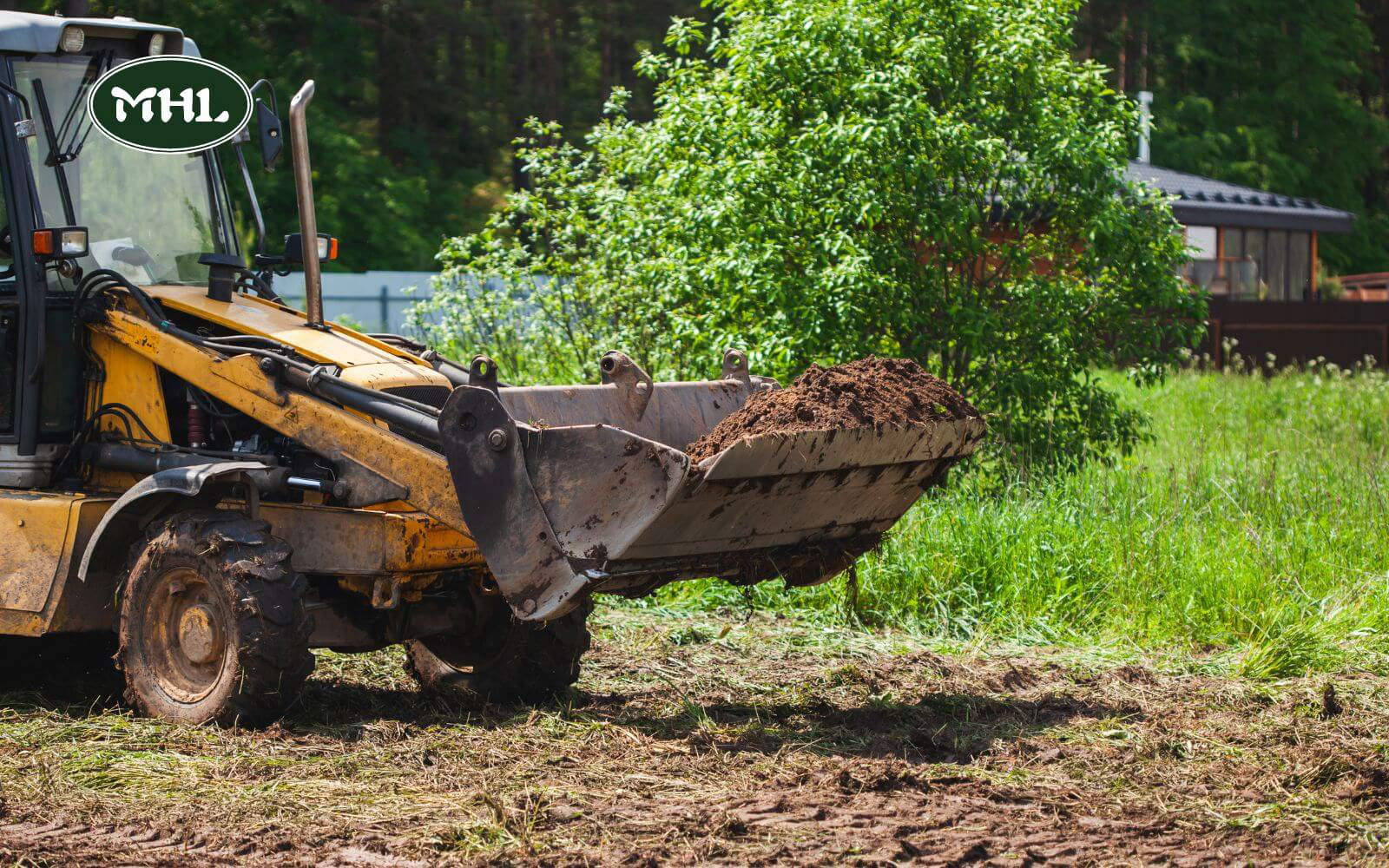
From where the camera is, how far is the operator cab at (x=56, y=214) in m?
6.70

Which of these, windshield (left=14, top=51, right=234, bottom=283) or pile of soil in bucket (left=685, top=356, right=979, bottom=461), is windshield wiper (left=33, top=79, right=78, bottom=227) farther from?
pile of soil in bucket (left=685, top=356, right=979, bottom=461)

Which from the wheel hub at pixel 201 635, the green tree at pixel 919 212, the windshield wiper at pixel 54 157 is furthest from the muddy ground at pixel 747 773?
the green tree at pixel 919 212

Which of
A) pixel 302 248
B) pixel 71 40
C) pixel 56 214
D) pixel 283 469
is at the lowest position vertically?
pixel 283 469

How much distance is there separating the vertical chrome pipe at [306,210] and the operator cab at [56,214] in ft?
2.48

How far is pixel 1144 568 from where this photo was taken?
8734mm

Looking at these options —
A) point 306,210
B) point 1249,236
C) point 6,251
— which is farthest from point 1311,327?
point 6,251

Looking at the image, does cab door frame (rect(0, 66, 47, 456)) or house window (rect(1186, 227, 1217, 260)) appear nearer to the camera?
cab door frame (rect(0, 66, 47, 456))

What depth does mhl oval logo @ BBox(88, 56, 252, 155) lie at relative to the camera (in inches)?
280

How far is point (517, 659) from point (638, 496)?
63.9 inches

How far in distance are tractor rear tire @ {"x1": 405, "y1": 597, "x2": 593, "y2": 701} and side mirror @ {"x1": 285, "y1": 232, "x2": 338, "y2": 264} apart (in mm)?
1723

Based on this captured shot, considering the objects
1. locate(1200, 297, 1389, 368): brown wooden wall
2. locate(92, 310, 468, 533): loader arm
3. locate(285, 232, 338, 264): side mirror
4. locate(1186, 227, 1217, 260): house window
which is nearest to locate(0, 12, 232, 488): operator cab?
locate(92, 310, 468, 533): loader arm

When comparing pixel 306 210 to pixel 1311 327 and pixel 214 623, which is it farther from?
pixel 1311 327

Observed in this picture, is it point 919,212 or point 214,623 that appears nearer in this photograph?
point 214,623

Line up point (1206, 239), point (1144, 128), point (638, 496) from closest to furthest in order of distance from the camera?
point (638, 496), point (1144, 128), point (1206, 239)
